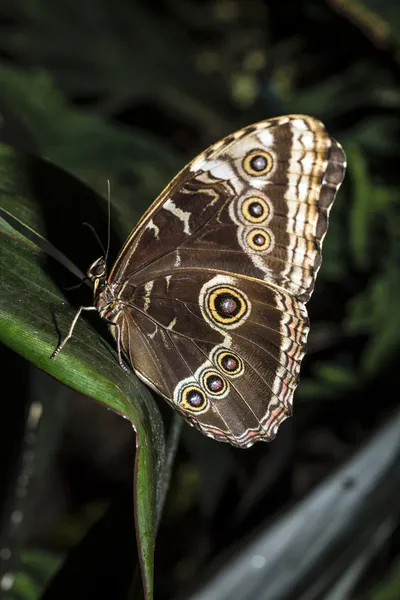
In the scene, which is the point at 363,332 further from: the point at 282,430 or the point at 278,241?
the point at 278,241

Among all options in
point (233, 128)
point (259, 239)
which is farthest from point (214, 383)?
point (233, 128)

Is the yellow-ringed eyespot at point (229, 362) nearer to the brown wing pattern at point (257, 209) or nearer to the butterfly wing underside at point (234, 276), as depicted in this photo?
the butterfly wing underside at point (234, 276)

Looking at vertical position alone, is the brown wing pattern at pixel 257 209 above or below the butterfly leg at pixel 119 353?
above

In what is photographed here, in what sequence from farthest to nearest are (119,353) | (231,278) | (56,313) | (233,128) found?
(233,128) < (231,278) < (119,353) < (56,313)

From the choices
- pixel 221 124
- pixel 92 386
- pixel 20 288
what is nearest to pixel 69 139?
pixel 221 124

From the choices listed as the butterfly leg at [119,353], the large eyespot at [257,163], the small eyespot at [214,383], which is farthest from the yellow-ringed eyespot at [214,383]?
the large eyespot at [257,163]

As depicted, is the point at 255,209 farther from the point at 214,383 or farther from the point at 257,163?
the point at 214,383

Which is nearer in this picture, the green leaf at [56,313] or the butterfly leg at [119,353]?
the green leaf at [56,313]
